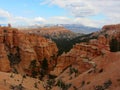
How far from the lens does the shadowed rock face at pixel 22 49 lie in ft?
232

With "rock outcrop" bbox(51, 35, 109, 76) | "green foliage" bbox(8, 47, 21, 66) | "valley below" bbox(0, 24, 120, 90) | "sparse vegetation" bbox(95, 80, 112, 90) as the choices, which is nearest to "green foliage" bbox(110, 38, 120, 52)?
"valley below" bbox(0, 24, 120, 90)

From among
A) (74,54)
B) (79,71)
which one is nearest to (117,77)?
(79,71)

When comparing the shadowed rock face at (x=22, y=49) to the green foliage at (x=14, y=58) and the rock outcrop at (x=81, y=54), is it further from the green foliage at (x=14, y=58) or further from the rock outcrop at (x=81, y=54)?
the rock outcrop at (x=81, y=54)

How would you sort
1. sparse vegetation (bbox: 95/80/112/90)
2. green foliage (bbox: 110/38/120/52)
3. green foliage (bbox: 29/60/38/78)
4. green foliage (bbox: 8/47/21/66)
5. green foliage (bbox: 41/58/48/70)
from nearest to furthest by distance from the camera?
sparse vegetation (bbox: 95/80/112/90)
green foliage (bbox: 8/47/21/66)
green foliage (bbox: 29/60/38/78)
green foliage (bbox: 110/38/120/52)
green foliage (bbox: 41/58/48/70)

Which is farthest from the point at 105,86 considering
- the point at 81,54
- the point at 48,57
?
the point at 48,57

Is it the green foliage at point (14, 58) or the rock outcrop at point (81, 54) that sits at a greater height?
the rock outcrop at point (81, 54)

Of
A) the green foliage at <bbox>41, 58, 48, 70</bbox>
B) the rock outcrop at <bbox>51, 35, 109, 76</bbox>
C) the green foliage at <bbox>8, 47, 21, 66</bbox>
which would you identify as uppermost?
the rock outcrop at <bbox>51, 35, 109, 76</bbox>

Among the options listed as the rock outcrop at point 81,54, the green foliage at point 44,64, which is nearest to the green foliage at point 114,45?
the rock outcrop at point 81,54

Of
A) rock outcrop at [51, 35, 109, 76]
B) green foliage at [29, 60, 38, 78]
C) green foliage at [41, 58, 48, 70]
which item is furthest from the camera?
green foliage at [41, 58, 48, 70]

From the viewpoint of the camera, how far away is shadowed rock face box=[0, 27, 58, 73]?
70.7m

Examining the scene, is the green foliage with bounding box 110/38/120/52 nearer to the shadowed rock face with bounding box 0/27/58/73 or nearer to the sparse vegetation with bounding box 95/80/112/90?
the shadowed rock face with bounding box 0/27/58/73

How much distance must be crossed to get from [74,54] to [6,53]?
15281 mm

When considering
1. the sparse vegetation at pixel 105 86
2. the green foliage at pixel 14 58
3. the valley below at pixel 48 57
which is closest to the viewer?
the sparse vegetation at pixel 105 86

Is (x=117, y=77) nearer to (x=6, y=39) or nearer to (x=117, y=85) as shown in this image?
(x=117, y=85)
